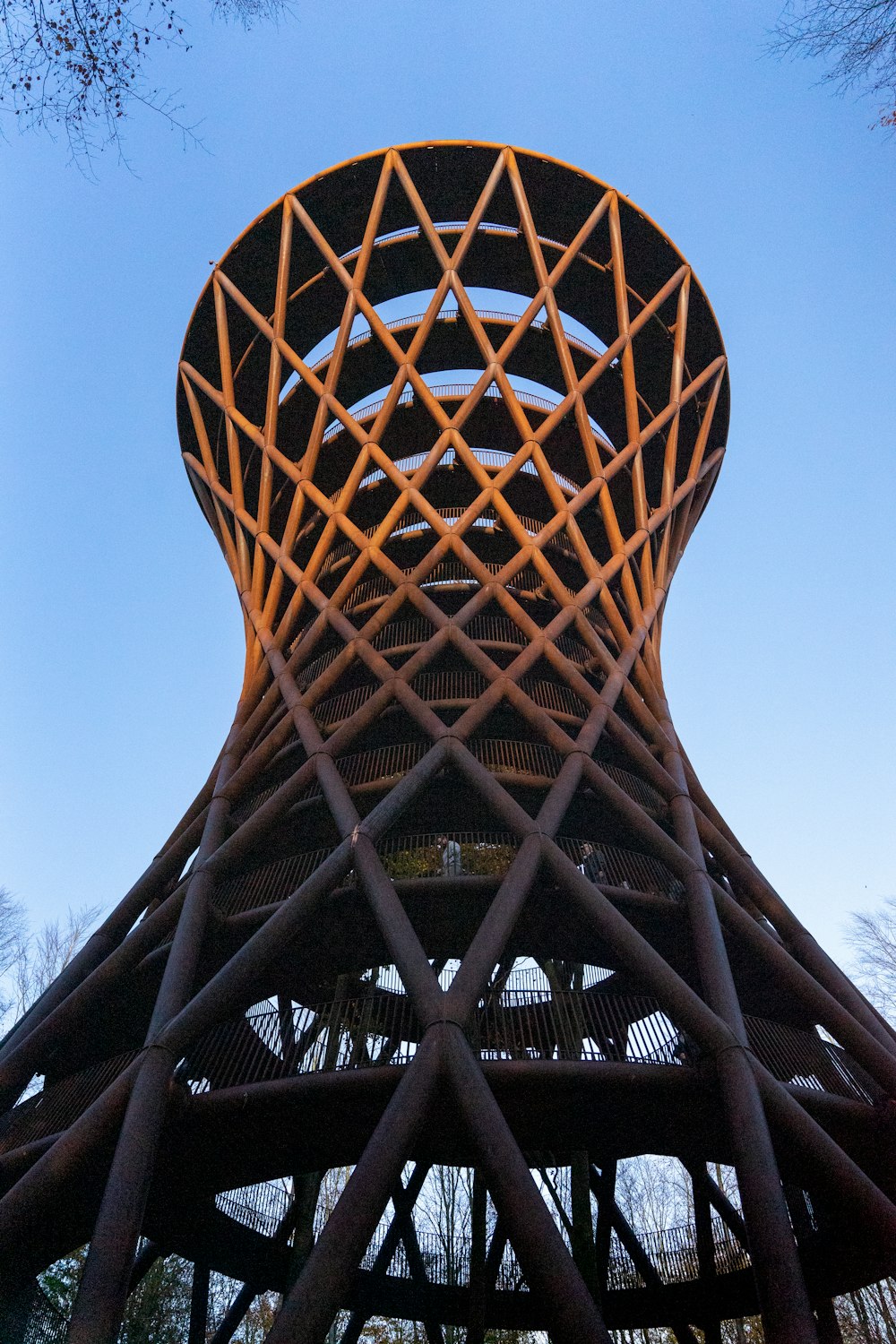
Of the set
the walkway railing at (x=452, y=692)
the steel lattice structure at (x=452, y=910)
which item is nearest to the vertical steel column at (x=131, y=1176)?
the steel lattice structure at (x=452, y=910)

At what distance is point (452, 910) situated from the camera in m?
12.7

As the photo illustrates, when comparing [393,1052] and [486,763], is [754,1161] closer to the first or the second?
[393,1052]

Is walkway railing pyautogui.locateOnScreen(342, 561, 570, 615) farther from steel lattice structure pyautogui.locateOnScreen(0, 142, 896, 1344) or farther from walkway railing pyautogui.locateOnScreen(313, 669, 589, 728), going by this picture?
walkway railing pyautogui.locateOnScreen(313, 669, 589, 728)

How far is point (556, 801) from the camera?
1164 cm

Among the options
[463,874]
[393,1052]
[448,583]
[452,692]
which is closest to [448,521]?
[448,583]

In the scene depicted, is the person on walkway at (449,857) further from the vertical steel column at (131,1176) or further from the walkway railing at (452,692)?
the vertical steel column at (131,1176)

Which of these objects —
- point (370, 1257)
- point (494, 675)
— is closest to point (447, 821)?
point (494, 675)

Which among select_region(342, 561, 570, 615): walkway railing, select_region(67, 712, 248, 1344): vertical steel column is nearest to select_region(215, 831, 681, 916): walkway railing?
select_region(67, 712, 248, 1344): vertical steel column

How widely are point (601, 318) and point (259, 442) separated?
8376 mm

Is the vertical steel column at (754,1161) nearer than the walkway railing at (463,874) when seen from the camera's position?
Yes

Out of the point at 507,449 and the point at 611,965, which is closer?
the point at 611,965

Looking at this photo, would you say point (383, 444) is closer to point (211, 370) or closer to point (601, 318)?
point (211, 370)

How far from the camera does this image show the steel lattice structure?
9.12m

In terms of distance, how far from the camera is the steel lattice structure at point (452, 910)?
912 cm
